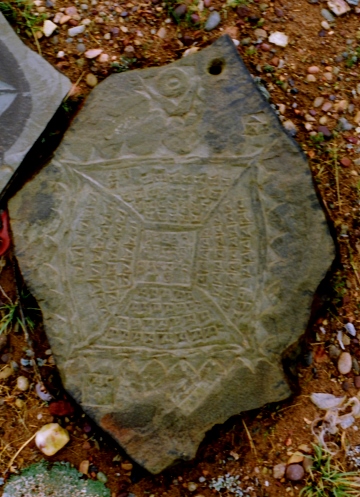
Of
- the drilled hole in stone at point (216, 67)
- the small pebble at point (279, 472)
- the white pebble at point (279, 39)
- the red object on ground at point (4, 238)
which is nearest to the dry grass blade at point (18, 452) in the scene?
the red object on ground at point (4, 238)

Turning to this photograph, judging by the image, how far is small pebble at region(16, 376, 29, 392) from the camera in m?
2.39

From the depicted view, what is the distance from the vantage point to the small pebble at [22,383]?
2.39 m

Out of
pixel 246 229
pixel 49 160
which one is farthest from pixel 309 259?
pixel 49 160

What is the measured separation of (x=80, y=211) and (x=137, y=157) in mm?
262

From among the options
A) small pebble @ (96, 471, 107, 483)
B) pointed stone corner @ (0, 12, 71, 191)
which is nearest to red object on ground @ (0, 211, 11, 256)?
pointed stone corner @ (0, 12, 71, 191)

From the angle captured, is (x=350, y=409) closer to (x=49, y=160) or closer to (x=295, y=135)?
(x=295, y=135)

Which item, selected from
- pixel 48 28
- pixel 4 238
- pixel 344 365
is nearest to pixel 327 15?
pixel 48 28

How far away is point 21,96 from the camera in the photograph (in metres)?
2.43

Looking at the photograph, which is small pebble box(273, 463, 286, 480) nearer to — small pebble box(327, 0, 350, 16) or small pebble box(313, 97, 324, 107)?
small pebble box(313, 97, 324, 107)

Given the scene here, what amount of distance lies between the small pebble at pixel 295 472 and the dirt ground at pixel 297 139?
2 cm

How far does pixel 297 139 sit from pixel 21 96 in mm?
1061

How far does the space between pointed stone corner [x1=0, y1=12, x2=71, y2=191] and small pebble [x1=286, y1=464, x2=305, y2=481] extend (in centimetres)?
140

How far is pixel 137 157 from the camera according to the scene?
2225mm

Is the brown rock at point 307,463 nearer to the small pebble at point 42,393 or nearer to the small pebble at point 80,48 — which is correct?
the small pebble at point 42,393
